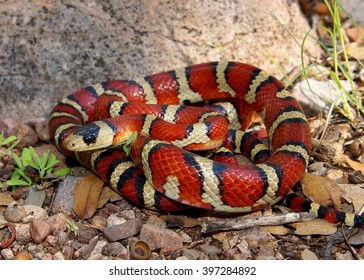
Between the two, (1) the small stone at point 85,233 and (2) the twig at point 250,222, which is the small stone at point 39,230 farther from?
(2) the twig at point 250,222

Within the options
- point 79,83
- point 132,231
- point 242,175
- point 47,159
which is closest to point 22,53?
point 79,83

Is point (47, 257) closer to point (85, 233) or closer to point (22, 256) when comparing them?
point (22, 256)

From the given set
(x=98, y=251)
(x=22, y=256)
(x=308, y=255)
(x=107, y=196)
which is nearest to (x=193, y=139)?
(x=107, y=196)

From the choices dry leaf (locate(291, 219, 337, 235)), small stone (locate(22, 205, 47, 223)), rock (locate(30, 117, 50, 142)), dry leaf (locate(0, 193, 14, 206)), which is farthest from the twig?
rock (locate(30, 117, 50, 142))

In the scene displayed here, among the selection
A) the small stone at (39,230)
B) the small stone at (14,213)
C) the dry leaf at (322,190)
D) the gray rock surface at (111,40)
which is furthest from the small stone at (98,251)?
the gray rock surface at (111,40)

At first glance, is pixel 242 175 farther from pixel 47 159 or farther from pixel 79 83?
pixel 79 83

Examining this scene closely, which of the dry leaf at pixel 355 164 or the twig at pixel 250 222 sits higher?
the dry leaf at pixel 355 164

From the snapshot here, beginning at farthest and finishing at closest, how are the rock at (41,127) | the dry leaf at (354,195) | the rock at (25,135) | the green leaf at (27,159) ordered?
the rock at (41,127), the rock at (25,135), the green leaf at (27,159), the dry leaf at (354,195)
